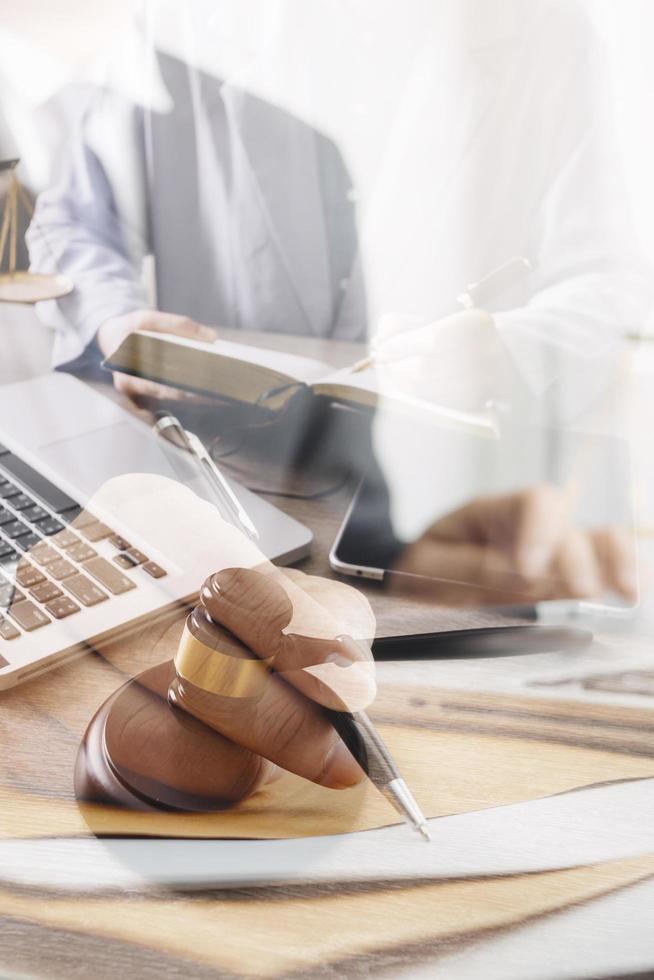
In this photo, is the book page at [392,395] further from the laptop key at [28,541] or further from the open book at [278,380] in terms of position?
the laptop key at [28,541]

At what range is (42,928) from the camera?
26 centimetres

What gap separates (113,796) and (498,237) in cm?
31

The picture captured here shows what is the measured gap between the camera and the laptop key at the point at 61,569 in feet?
1.19

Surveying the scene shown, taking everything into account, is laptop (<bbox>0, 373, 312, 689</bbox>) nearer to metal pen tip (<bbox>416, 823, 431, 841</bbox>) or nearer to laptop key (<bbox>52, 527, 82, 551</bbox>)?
laptop key (<bbox>52, 527, 82, 551</bbox>)

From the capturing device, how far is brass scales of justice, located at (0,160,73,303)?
429 millimetres

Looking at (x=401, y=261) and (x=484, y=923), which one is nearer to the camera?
(x=484, y=923)

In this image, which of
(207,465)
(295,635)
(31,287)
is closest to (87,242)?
(31,287)

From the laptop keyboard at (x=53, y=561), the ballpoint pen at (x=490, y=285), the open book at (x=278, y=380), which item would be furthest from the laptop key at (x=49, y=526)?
the ballpoint pen at (x=490, y=285)

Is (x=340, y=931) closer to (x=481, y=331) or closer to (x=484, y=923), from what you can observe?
(x=484, y=923)

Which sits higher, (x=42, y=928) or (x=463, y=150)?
(x=463, y=150)

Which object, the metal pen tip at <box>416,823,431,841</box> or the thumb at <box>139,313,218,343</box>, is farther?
the thumb at <box>139,313,218,343</box>

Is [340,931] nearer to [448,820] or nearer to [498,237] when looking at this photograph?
[448,820]

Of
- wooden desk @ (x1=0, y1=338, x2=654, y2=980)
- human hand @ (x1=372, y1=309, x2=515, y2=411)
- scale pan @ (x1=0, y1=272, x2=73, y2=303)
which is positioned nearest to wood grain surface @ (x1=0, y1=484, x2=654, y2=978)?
wooden desk @ (x1=0, y1=338, x2=654, y2=980)

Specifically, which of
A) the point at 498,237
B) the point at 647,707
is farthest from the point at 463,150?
the point at 647,707
